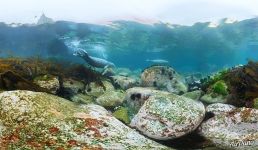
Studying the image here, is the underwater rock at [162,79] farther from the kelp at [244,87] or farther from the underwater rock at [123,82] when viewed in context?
the kelp at [244,87]

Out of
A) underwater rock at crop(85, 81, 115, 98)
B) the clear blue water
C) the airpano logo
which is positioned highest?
the airpano logo

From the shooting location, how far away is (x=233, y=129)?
40.9 ft

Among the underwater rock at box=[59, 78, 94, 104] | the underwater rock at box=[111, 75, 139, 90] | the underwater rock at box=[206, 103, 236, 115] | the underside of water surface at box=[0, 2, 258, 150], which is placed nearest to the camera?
the underside of water surface at box=[0, 2, 258, 150]

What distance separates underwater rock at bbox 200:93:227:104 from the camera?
18016 millimetres

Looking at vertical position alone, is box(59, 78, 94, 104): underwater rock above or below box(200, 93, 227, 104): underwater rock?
below

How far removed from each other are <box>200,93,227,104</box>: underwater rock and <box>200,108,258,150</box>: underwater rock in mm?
4856

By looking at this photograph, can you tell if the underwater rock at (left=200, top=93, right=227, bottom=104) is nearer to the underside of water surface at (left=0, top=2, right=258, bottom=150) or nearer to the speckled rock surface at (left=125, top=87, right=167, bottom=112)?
the underside of water surface at (left=0, top=2, right=258, bottom=150)

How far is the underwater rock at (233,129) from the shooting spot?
1153 cm

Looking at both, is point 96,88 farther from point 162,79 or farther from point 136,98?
point 162,79

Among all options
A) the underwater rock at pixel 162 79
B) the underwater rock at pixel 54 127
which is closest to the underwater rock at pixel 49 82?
the underwater rock at pixel 54 127

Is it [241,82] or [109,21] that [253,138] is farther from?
[109,21]

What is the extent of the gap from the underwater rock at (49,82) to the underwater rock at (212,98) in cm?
734

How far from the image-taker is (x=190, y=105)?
13180 millimetres

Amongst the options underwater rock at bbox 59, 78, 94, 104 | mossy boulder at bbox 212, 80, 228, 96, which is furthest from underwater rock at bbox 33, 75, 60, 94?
mossy boulder at bbox 212, 80, 228, 96
